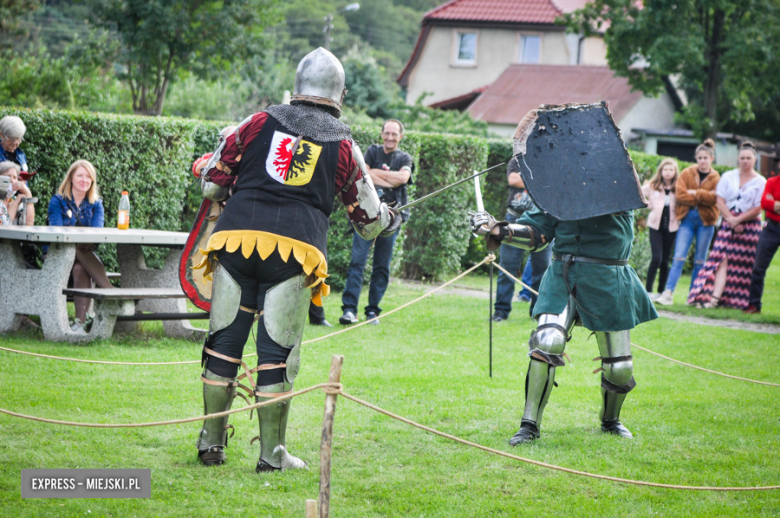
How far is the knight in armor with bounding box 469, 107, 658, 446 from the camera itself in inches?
175

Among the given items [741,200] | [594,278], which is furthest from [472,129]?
[594,278]

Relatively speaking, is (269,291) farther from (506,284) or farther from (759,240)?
(759,240)

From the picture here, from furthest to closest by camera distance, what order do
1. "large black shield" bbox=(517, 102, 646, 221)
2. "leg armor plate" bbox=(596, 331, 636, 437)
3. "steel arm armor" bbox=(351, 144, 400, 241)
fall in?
"leg armor plate" bbox=(596, 331, 636, 437)
"large black shield" bbox=(517, 102, 646, 221)
"steel arm armor" bbox=(351, 144, 400, 241)

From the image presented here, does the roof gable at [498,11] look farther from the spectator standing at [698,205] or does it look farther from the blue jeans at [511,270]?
the blue jeans at [511,270]

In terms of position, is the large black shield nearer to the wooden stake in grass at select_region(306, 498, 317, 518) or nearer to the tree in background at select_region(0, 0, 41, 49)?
the wooden stake in grass at select_region(306, 498, 317, 518)

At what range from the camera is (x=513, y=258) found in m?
8.64

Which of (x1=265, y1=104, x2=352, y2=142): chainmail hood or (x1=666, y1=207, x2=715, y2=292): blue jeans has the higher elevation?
(x1=265, y1=104, x2=352, y2=142): chainmail hood

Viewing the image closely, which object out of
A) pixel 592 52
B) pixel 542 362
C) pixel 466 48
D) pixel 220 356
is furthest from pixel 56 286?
pixel 592 52

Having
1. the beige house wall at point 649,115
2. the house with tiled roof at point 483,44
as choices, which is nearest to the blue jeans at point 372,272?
the beige house wall at point 649,115

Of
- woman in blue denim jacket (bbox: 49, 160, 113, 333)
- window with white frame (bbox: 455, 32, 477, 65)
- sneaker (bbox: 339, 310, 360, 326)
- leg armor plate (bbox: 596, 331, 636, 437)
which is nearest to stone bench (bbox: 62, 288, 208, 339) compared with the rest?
woman in blue denim jacket (bbox: 49, 160, 113, 333)

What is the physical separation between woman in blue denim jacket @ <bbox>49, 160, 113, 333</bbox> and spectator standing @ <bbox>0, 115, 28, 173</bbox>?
46 centimetres

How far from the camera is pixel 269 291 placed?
3.74 m

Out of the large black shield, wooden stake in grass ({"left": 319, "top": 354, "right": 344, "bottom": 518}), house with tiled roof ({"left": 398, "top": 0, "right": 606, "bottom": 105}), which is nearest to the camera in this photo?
wooden stake in grass ({"left": 319, "top": 354, "right": 344, "bottom": 518})

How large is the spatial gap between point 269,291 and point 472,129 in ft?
58.9
